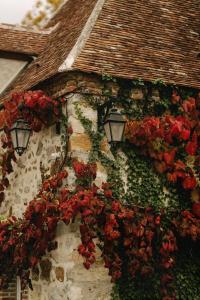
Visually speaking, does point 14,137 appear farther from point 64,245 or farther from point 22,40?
point 22,40

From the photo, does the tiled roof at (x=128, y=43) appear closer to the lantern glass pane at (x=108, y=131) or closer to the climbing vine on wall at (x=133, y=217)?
the climbing vine on wall at (x=133, y=217)

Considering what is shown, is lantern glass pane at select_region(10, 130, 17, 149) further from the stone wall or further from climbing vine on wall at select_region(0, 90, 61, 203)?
the stone wall

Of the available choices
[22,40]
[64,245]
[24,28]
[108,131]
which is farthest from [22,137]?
[24,28]

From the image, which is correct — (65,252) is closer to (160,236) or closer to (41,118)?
(160,236)

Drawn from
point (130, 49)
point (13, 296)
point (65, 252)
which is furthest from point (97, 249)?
point (130, 49)

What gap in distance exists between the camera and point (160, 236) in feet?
25.0

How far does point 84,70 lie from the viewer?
7789 mm

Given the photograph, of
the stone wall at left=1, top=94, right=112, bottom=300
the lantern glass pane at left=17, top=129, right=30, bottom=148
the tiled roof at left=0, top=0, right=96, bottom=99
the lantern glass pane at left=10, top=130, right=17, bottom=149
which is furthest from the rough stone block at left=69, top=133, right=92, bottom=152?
the tiled roof at left=0, top=0, right=96, bottom=99

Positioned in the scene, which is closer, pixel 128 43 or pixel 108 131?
pixel 108 131

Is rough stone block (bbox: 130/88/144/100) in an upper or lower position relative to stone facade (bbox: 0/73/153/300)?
upper

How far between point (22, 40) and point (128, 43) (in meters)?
3.08

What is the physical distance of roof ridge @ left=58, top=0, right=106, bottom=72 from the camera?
7.90 m

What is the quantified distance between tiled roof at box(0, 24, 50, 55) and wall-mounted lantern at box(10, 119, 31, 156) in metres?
2.80

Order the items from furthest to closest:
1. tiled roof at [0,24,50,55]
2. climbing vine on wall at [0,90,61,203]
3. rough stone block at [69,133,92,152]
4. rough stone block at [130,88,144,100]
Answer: tiled roof at [0,24,50,55], rough stone block at [130,88,144,100], climbing vine on wall at [0,90,61,203], rough stone block at [69,133,92,152]
